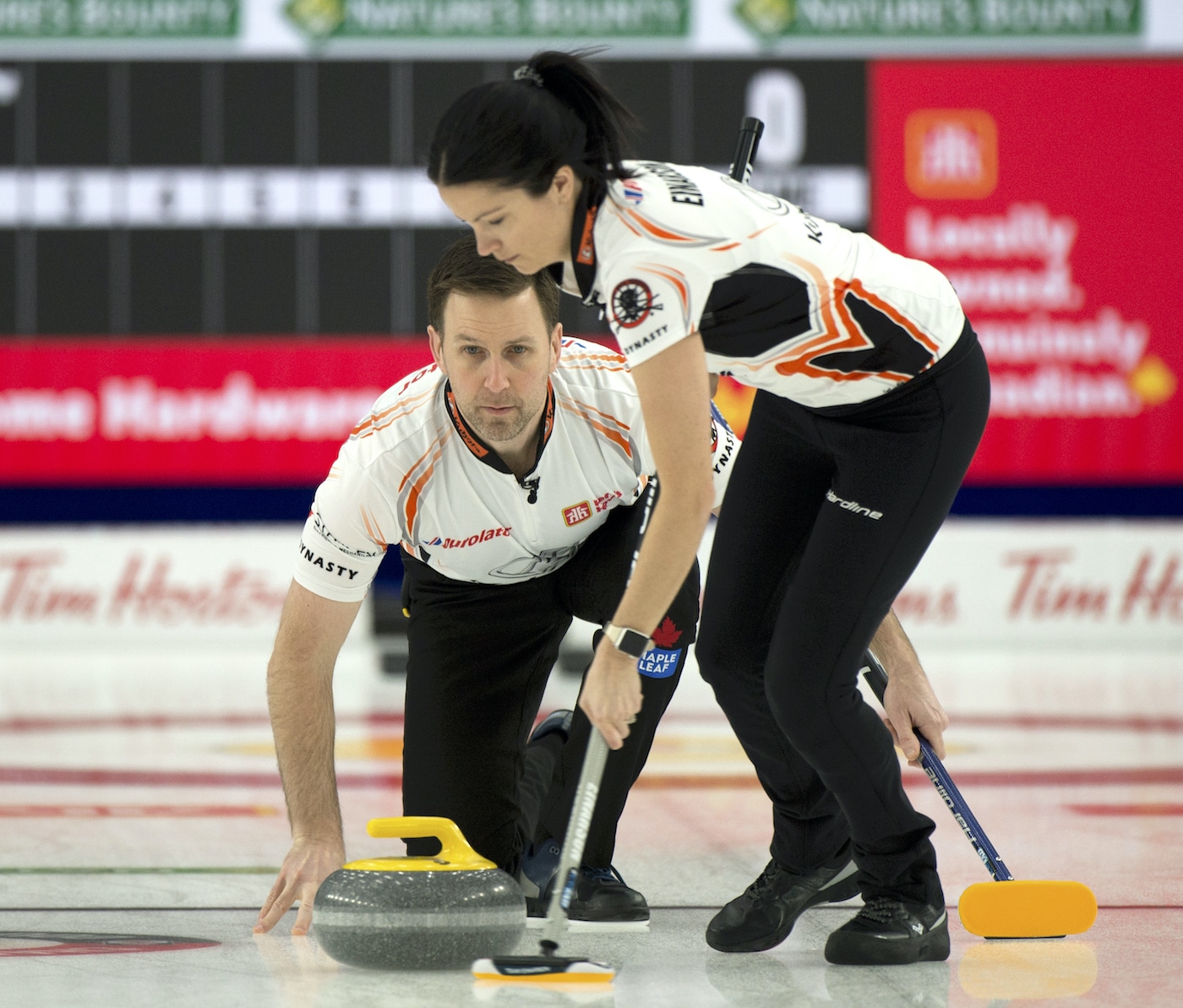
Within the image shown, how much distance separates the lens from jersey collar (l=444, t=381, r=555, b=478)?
3180 millimetres

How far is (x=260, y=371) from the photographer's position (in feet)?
35.6

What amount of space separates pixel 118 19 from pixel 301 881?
9.44 m

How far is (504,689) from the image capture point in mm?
3441

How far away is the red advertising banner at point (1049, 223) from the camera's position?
10930 mm

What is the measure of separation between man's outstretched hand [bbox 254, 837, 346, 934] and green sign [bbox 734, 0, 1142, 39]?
9341 mm

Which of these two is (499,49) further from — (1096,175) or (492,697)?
(492,697)

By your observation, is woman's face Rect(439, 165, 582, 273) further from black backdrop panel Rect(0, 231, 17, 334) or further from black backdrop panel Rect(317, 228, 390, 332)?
black backdrop panel Rect(0, 231, 17, 334)

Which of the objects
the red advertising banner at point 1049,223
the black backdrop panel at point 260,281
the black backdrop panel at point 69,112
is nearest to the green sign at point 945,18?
the red advertising banner at point 1049,223

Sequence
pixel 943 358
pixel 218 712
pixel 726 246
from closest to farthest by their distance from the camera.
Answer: pixel 726 246 < pixel 943 358 < pixel 218 712

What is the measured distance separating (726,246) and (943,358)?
21.4 inches

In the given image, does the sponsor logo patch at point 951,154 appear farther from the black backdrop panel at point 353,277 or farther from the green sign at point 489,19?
the black backdrop panel at point 353,277

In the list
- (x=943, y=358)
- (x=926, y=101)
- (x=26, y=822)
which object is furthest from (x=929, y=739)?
(x=926, y=101)

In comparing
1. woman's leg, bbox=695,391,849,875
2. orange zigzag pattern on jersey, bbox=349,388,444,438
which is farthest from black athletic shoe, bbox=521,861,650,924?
orange zigzag pattern on jersey, bbox=349,388,444,438

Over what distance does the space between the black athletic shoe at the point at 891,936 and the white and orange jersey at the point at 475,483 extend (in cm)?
90
